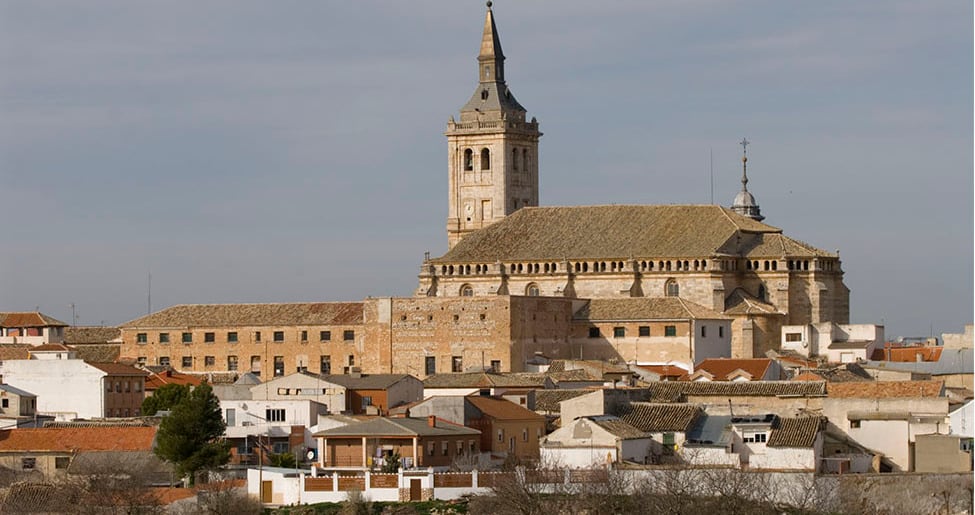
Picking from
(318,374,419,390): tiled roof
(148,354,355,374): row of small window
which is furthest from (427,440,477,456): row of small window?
(148,354,355,374): row of small window

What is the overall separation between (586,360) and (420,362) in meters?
7.44

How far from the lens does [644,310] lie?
101m

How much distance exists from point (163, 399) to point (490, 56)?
149ft

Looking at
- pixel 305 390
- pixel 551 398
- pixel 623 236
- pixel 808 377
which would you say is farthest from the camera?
pixel 623 236

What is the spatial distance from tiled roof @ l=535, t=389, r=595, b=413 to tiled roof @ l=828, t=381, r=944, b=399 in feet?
24.6

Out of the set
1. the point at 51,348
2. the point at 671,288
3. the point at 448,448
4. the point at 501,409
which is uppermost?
the point at 671,288

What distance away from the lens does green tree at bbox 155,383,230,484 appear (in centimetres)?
6819

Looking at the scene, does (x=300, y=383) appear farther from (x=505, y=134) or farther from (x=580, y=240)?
(x=505, y=134)

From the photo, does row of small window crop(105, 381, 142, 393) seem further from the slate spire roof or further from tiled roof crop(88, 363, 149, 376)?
the slate spire roof

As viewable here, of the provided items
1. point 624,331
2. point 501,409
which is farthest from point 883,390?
point 624,331

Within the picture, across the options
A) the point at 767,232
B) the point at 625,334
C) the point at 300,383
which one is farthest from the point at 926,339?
the point at 300,383

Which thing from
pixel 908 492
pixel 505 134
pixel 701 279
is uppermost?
pixel 505 134

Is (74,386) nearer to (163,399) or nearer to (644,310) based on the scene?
(163,399)

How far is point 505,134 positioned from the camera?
123500 mm
